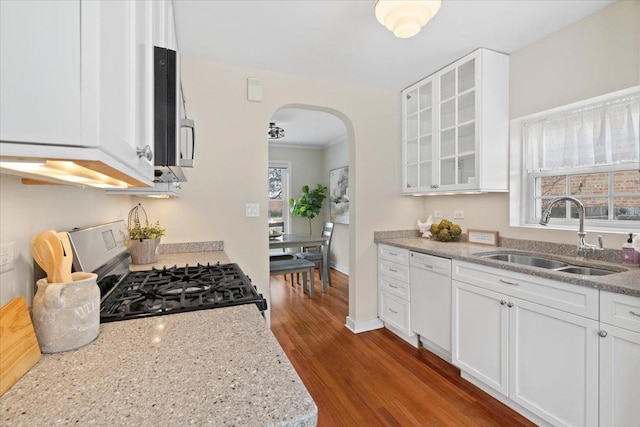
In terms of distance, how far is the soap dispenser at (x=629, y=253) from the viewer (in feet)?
5.44

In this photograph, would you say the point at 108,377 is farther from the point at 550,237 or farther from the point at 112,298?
the point at 550,237

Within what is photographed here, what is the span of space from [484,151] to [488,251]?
764mm

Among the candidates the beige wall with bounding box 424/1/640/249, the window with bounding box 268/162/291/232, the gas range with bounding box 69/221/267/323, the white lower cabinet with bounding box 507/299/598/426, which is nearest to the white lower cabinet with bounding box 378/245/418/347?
the beige wall with bounding box 424/1/640/249

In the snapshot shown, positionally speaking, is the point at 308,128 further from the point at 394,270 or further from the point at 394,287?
the point at 394,287

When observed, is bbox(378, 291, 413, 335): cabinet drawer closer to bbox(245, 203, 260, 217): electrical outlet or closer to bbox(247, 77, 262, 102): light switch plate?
bbox(245, 203, 260, 217): electrical outlet

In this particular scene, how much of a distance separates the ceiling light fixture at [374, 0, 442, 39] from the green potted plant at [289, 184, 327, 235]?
4209 mm

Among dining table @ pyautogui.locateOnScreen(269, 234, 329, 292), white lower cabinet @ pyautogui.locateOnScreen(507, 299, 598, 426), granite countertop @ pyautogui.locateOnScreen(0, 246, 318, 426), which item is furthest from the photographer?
dining table @ pyautogui.locateOnScreen(269, 234, 329, 292)

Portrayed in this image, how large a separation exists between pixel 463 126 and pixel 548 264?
3.94ft

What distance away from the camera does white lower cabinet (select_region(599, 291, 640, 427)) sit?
1.26 m

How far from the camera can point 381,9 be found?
1567 millimetres

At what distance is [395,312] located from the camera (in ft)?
9.31

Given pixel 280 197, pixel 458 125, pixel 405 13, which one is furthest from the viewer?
pixel 280 197

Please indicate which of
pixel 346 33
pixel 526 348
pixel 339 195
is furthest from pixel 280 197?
pixel 526 348

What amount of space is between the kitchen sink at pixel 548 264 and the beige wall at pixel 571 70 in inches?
6.7
